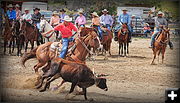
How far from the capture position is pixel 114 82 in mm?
11016

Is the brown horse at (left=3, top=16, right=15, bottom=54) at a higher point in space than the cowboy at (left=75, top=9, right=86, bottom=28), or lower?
lower

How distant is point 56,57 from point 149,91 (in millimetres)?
2621

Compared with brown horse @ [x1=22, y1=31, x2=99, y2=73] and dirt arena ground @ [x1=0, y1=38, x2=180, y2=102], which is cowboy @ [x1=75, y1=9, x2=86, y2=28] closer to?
dirt arena ground @ [x1=0, y1=38, x2=180, y2=102]

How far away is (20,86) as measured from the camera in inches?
406

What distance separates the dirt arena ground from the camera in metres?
9.83

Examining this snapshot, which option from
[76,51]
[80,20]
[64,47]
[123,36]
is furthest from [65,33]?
[123,36]

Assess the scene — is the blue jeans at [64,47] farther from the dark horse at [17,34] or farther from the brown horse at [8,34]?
the brown horse at [8,34]

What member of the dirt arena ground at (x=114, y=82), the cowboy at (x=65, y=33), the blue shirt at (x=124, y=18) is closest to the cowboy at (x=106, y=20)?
the blue shirt at (x=124, y=18)

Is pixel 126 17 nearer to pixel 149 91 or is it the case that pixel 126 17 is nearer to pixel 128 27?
pixel 128 27

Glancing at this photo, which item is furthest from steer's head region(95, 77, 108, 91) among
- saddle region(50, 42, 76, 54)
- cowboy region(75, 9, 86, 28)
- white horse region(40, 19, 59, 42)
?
cowboy region(75, 9, 86, 28)

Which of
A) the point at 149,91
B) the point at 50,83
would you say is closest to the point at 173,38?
the point at 149,91

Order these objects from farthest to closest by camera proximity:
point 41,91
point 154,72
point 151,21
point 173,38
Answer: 1. point 151,21
2. point 173,38
3. point 154,72
4. point 41,91

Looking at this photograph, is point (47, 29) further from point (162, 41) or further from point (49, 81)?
point (162, 41)

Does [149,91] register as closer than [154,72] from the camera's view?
Yes
